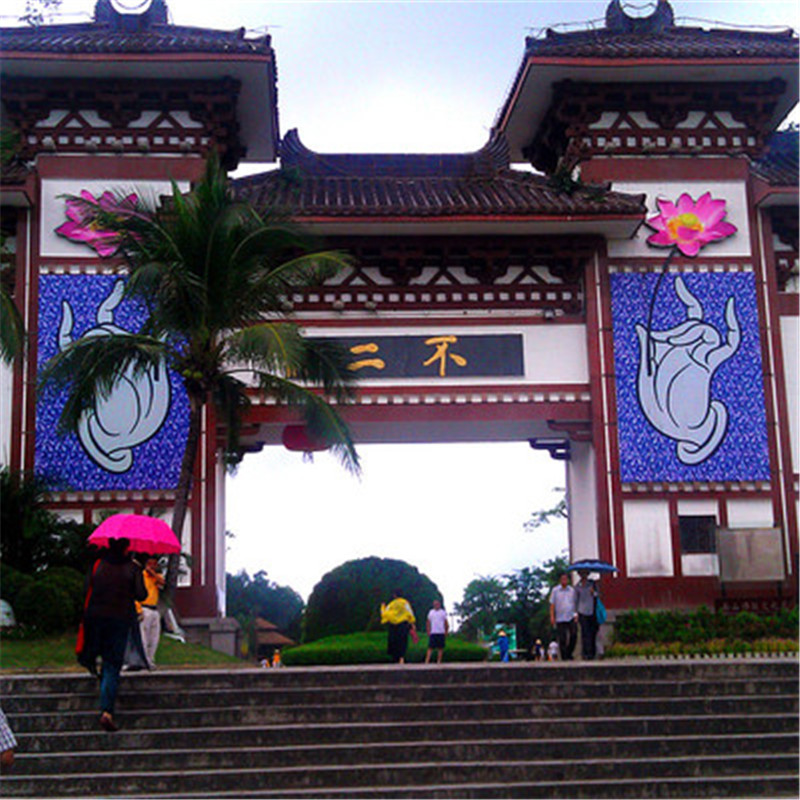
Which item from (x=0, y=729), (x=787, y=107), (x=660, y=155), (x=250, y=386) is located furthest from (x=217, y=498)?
(x=0, y=729)

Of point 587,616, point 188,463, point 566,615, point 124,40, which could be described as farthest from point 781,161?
point 188,463

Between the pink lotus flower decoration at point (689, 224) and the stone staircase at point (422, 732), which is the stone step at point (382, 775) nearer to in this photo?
the stone staircase at point (422, 732)

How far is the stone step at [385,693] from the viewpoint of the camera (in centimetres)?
1217

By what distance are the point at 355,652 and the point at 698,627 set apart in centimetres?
534

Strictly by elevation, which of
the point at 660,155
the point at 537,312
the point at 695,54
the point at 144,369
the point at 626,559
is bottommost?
the point at 626,559

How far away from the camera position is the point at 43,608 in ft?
57.7

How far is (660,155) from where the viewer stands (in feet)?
72.1

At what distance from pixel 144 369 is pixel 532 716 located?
814 cm

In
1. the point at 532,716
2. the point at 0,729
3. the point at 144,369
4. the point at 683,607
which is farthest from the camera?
the point at 683,607

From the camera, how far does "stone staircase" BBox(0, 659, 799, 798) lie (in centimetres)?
1080

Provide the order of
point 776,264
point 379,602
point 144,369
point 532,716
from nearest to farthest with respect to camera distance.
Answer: point 532,716, point 144,369, point 776,264, point 379,602

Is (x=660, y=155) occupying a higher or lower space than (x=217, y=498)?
higher

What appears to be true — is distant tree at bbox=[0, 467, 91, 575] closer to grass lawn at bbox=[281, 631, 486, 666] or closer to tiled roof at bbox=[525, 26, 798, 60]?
grass lawn at bbox=[281, 631, 486, 666]

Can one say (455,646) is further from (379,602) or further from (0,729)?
(0,729)
